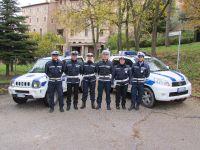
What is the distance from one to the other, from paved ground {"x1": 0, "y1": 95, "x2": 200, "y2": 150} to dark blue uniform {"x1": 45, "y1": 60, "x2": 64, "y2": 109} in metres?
0.55

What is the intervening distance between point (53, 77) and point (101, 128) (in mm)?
2725

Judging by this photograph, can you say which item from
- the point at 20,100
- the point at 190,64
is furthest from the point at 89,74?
the point at 190,64

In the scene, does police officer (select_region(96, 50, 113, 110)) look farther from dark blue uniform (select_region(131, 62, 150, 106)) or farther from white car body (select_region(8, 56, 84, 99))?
white car body (select_region(8, 56, 84, 99))

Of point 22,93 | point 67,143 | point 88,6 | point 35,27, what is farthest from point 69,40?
point 67,143

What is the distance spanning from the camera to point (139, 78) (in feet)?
35.2

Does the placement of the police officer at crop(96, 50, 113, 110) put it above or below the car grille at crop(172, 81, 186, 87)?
above

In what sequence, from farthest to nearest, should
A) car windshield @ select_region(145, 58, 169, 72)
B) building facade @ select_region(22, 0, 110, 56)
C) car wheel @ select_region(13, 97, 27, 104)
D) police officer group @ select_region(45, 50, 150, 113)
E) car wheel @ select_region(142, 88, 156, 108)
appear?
building facade @ select_region(22, 0, 110, 56) < car windshield @ select_region(145, 58, 169, 72) < car wheel @ select_region(13, 97, 27, 104) < car wheel @ select_region(142, 88, 156, 108) < police officer group @ select_region(45, 50, 150, 113)

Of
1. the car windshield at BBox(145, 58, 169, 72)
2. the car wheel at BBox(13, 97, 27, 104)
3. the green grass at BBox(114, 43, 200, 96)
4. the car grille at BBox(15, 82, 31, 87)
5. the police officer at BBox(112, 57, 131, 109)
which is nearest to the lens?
the police officer at BBox(112, 57, 131, 109)

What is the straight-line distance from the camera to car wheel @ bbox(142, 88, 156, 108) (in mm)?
11016

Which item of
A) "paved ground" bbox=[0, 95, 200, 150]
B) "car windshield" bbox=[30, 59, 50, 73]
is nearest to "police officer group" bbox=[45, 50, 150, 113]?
"paved ground" bbox=[0, 95, 200, 150]

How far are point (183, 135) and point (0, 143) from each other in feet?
14.4

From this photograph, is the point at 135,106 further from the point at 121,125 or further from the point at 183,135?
the point at 183,135

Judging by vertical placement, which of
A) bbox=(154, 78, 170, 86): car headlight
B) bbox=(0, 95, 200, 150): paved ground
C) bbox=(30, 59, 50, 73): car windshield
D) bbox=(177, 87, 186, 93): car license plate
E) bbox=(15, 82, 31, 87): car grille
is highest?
bbox=(30, 59, 50, 73): car windshield

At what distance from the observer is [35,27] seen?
222 ft
